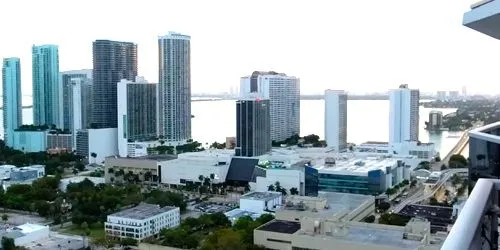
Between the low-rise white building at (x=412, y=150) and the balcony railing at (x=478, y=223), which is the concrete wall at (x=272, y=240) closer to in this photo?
the balcony railing at (x=478, y=223)

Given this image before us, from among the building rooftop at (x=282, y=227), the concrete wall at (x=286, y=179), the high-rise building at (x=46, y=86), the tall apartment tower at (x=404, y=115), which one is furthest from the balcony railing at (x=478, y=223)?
the high-rise building at (x=46, y=86)

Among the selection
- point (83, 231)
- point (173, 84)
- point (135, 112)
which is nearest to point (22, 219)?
point (83, 231)

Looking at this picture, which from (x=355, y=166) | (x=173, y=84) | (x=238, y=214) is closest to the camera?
(x=238, y=214)

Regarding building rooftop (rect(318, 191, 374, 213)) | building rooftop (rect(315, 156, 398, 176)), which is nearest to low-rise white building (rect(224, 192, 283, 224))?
building rooftop (rect(318, 191, 374, 213))

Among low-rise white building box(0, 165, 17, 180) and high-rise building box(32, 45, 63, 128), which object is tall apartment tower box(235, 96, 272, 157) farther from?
high-rise building box(32, 45, 63, 128)

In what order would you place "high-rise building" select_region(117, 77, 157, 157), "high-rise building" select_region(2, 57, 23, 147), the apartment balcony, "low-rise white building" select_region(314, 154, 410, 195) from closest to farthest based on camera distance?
the apartment balcony → "low-rise white building" select_region(314, 154, 410, 195) → "high-rise building" select_region(117, 77, 157, 157) → "high-rise building" select_region(2, 57, 23, 147)

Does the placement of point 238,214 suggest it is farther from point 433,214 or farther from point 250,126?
point 250,126

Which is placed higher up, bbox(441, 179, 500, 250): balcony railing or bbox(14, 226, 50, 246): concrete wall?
bbox(441, 179, 500, 250): balcony railing

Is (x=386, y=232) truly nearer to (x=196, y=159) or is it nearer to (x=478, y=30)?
(x=478, y=30)
